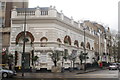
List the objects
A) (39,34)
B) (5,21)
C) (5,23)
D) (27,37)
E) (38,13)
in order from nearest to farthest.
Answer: (39,34), (38,13), (27,37), (5,23), (5,21)

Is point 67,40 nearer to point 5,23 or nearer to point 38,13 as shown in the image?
point 38,13

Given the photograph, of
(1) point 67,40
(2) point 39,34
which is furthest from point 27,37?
(1) point 67,40

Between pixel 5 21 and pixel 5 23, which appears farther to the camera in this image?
pixel 5 21

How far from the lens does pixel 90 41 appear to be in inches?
2511

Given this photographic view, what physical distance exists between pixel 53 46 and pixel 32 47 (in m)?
3.79

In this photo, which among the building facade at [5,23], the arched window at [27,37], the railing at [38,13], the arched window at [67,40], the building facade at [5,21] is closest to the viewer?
the railing at [38,13]

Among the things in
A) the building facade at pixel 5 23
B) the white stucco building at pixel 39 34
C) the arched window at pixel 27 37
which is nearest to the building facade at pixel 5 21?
the building facade at pixel 5 23

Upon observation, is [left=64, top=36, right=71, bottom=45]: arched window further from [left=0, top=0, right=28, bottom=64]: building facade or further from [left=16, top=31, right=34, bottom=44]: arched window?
[left=0, top=0, right=28, bottom=64]: building facade

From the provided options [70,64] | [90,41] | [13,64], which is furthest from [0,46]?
[90,41]

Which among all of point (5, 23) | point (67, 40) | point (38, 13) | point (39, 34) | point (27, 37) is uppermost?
point (38, 13)

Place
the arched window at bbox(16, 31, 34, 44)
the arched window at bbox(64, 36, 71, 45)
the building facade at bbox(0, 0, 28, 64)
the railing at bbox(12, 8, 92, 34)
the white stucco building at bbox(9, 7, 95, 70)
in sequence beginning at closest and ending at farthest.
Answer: the white stucco building at bbox(9, 7, 95, 70) → the railing at bbox(12, 8, 92, 34) → the arched window at bbox(16, 31, 34, 44) → the building facade at bbox(0, 0, 28, 64) → the arched window at bbox(64, 36, 71, 45)

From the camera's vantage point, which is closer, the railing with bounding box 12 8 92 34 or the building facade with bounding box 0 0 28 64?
the railing with bounding box 12 8 92 34

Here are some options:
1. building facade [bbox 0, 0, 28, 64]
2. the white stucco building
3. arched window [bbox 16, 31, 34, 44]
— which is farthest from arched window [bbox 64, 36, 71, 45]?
building facade [bbox 0, 0, 28, 64]

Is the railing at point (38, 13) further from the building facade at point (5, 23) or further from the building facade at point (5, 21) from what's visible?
the building facade at point (5, 21)
